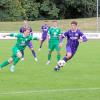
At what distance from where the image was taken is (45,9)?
221 ft

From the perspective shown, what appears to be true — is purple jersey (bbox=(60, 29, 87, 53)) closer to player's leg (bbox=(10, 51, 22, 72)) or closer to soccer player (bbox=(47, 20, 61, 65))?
player's leg (bbox=(10, 51, 22, 72))

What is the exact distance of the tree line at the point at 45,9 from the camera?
211 ft

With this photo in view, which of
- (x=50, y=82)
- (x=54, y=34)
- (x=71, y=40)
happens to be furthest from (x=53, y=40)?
(x=50, y=82)

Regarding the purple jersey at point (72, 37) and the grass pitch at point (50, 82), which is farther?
the purple jersey at point (72, 37)

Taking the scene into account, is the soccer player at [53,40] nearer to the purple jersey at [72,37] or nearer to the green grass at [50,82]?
the green grass at [50,82]

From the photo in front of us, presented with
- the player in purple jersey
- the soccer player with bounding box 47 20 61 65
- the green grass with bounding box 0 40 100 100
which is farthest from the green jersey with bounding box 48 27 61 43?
the player in purple jersey

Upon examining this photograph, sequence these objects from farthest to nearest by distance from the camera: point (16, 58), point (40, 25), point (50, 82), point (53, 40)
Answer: point (40, 25)
point (53, 40)
point (16, 58)
point (50, 82)

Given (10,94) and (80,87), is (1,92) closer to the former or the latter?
(10,94)

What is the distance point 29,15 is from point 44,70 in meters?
50.4

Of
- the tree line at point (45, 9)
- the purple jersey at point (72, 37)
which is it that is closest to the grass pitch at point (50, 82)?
the purple jersey at point (72, 37)

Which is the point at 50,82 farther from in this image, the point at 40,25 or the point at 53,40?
the point at 40,25

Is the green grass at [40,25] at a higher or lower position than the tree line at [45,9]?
lower

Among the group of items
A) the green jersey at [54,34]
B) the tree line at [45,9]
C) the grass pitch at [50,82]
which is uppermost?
the green jersey at [54,34]

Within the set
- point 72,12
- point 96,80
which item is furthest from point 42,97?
point 72,12
